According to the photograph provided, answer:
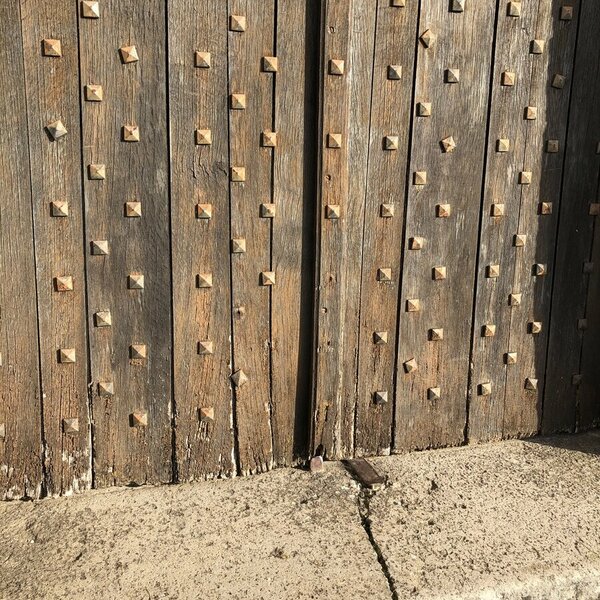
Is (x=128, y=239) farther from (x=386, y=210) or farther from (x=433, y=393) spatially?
(x=433, y=393)

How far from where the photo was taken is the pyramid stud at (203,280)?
275 cm

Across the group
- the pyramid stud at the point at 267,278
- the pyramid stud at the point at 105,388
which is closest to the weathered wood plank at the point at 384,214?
the pyramid stud at the point at 267,278

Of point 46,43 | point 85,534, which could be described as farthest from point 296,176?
point 85,534

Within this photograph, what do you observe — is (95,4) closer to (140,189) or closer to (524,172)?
(140,189)

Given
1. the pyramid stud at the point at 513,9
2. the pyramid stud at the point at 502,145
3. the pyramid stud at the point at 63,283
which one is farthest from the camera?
the pyramid stud at the point at 502,145

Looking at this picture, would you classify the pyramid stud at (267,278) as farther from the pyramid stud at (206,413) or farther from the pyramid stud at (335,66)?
the pyramid stud at (335,66)

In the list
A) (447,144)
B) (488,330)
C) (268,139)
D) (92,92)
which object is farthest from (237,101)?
(488,330)

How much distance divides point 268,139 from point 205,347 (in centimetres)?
82

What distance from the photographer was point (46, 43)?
241 centimetres

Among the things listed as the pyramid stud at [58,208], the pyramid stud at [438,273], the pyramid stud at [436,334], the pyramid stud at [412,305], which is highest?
the pyramid stud at [58,208]

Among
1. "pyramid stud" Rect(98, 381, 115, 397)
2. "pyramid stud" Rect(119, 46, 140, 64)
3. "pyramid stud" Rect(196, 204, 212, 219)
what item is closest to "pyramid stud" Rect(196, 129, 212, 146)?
"pyramid stud" Rect(196, 204, 212, 219)

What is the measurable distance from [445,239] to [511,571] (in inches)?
51.5

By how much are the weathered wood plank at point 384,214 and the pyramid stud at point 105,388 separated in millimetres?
1003

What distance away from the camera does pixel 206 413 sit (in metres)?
2.85
